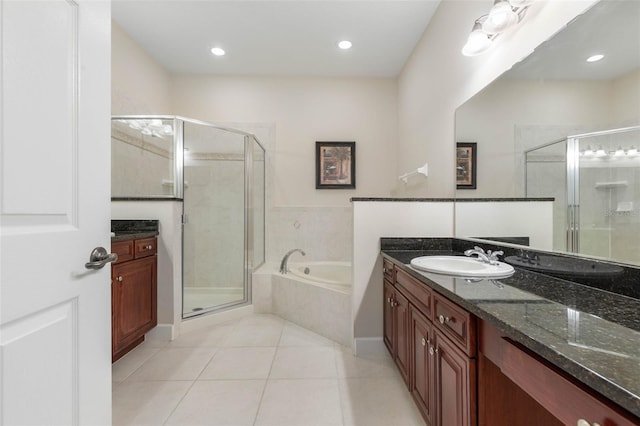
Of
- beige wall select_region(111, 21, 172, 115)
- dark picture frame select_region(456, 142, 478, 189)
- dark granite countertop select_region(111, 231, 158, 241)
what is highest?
beige wall select_region(111, 21, 172, 115)

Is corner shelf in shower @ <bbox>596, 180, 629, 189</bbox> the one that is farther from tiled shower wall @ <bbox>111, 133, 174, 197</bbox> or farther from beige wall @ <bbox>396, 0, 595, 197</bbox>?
tiled shower wall @ <bbox>111, 133, 174, 197</bbox>

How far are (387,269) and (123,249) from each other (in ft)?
5.92

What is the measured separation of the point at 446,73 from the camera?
7.14 ft

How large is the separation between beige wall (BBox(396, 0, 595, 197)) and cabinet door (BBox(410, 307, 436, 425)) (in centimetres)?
118

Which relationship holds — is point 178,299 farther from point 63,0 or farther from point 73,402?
point 63,0

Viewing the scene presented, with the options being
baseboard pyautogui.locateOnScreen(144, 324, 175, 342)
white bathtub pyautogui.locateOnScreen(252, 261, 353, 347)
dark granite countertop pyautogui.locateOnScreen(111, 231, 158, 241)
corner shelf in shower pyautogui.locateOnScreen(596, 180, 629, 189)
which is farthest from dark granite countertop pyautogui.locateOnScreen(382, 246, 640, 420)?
baseboard pyautogui.locateOnScreen(144, 324, 175, 342)

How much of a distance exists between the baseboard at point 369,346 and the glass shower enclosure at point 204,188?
1337 millimetres

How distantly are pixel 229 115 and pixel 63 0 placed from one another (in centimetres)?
281

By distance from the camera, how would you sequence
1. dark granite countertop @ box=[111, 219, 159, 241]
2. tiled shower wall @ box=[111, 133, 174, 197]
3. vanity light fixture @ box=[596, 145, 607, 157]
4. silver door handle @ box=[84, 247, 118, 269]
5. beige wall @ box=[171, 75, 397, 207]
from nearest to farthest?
silver door handle @ box=[84, 247, 118, 269] → vanity light fixture @ box=[596, 145, 607, 157] → dark granite countertop @ box=[111, 219, 159, 241] → tiled shower wall @ box=[111, 133, 174, 197] → beige wall @ box=[171, 75, 397, 207]

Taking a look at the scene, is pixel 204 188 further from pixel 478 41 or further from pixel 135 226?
pixel 478 41

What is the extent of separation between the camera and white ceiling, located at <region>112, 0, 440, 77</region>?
7.68 ft

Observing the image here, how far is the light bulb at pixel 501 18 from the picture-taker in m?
1.40

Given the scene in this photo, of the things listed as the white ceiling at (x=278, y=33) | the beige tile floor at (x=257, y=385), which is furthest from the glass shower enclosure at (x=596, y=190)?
the white ceiling at (x=278, y=33)

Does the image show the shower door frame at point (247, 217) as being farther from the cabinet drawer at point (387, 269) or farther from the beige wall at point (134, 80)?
the cabinet drawer at point (387, 269)
